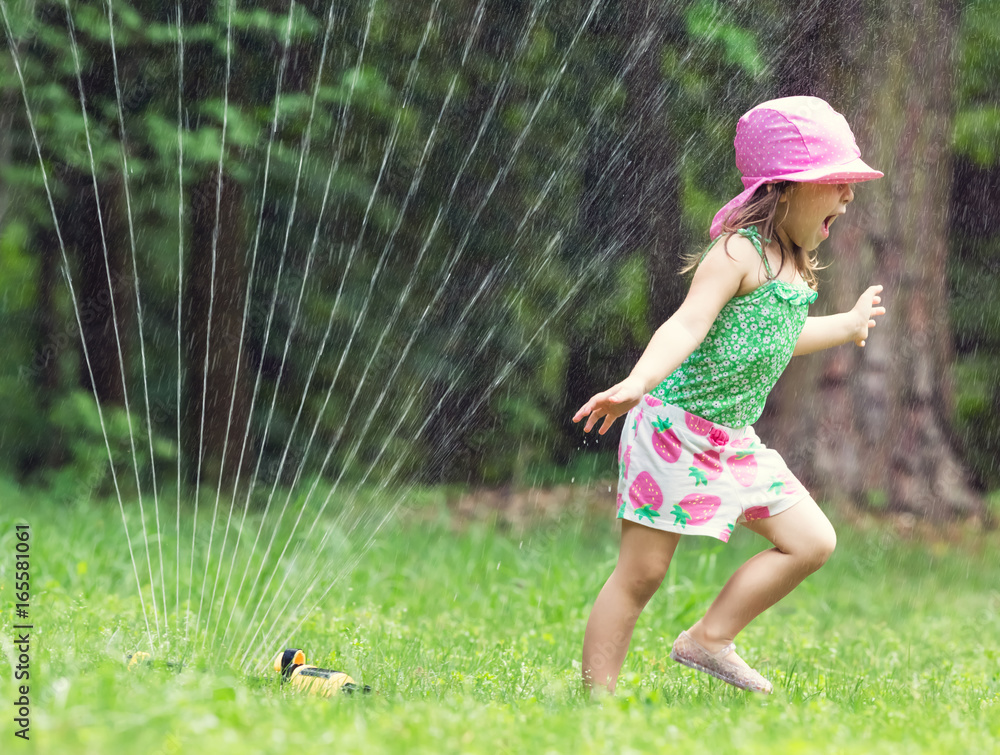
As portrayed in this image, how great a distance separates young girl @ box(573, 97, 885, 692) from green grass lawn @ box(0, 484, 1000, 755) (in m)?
0.27

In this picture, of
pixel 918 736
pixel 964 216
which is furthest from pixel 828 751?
pixel 964 216

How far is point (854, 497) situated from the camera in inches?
304

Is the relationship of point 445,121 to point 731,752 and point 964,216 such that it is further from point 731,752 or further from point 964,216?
point 731,752

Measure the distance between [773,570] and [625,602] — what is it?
44 centimetres

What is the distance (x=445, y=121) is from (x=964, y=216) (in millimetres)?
5330

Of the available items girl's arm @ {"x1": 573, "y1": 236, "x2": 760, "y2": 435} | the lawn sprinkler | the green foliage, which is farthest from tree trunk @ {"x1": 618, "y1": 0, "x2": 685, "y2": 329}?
the lawn sprinkler

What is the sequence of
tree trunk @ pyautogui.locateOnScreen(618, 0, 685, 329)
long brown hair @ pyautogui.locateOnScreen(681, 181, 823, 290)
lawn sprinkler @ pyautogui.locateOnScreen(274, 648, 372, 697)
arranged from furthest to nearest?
tree trunk @ pyautogui.locateOnScreen(618, 0, 685, 329), long brown hair @ pyautogui.locateOnScreen(681, 181, 823, 290), lawn sprinkler @ pyautogui.locateOnScreen(274, 648, 372, 697)

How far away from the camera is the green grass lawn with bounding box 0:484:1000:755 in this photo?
2441 millimetres

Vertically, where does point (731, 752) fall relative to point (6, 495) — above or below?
above

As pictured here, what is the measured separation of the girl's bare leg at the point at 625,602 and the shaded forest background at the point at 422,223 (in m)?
3.82

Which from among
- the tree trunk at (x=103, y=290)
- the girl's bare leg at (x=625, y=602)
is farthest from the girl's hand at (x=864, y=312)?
the tree trunk at (x=103, y=290)

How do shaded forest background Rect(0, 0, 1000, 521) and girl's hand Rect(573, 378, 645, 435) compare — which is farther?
shaded forest background Rect(0, 0, 1000, 521)

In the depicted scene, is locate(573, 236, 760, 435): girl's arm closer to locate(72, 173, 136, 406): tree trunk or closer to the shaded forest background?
the shaded forest background

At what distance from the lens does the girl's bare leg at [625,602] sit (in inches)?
131
